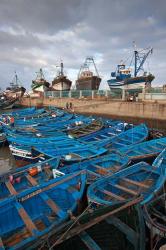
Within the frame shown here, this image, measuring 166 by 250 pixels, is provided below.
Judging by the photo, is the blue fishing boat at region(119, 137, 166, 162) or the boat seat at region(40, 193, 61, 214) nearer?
the boat seat at region(40, 193, 61, 214)

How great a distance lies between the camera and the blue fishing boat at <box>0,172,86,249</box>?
568cm

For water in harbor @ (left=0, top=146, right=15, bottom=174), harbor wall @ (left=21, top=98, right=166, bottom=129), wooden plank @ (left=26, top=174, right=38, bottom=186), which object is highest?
harbor wall @ (left=21, top=98, right=166, bottom=129)

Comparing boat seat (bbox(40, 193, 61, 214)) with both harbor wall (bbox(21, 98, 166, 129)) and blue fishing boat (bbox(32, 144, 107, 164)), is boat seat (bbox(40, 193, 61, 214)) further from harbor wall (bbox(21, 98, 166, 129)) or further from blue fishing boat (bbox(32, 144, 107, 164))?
harbor wall (bbox(21, 98, 166, 129))

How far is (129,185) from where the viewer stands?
7895mm

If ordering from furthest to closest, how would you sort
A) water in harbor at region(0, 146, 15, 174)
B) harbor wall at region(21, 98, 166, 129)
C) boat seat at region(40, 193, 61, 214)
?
harbor wall at region(21, 98, 166, 129), water in harbor at region(0, 146, 15, 174), boat seat at region(40, 193, 61, 214)

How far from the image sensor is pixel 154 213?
5.82 metres

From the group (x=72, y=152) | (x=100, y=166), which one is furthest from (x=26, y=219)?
(x=72, y=152)

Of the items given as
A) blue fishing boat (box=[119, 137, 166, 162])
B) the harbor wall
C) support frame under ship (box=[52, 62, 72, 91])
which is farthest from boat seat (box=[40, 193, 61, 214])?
support frame under ship (box=[52, 62, 72, 91])

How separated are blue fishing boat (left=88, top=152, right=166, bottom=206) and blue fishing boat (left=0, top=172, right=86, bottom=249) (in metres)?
0.64

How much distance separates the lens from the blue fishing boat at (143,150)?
1064 centimetres

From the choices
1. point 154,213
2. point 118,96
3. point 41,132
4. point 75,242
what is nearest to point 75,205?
point 75,242

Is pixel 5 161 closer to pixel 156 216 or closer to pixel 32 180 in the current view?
pixel 32 180

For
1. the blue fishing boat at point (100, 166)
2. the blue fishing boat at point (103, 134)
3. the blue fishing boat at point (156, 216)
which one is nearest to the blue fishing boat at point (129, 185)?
the blue fishing boat at point (156, 216)

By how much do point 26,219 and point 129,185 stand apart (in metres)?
4.10
